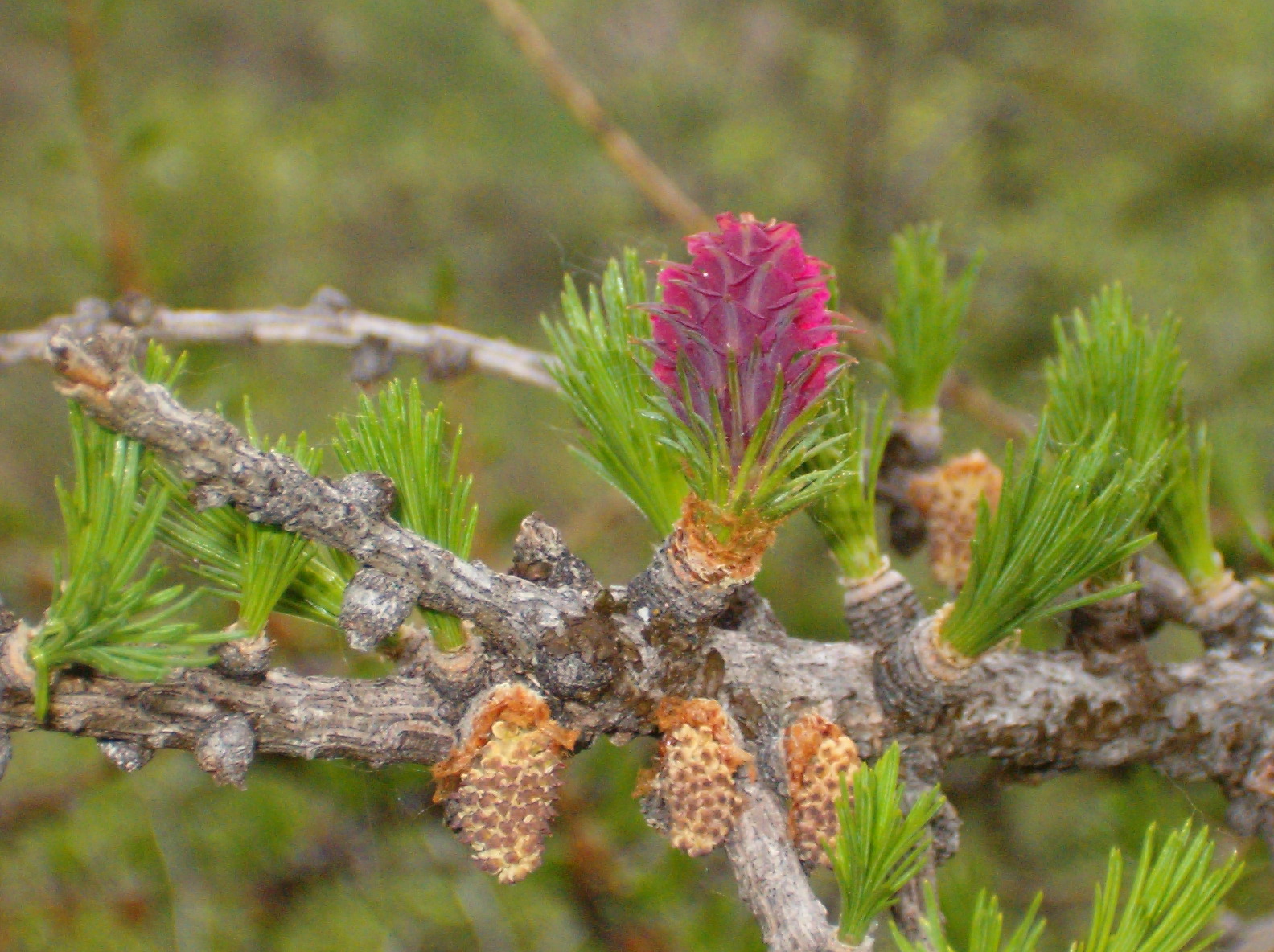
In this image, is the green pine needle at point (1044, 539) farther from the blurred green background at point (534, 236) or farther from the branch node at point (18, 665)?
the branch node at point (18, 665)

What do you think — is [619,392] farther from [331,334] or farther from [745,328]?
[331,334]

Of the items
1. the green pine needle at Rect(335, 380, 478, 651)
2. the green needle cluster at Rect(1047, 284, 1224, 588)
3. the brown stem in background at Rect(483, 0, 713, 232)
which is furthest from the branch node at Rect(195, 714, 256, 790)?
the brown stem in background at Rect(483, 0, 713, 232)

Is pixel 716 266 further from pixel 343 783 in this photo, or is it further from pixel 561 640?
pixel 343 783

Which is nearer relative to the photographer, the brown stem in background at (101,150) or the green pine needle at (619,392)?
the green pine needle at (619,392)

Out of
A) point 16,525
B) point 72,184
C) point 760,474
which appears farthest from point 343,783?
point 72,184

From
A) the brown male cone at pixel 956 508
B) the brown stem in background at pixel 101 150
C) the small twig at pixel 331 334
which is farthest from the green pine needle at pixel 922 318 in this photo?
the brown stem in background at pixel 101 150

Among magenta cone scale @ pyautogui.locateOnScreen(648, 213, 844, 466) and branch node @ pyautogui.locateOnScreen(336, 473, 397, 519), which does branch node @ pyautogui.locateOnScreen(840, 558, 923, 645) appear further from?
branch node @ pyautogui.locateOnScreen(336, 473, 397, 519)

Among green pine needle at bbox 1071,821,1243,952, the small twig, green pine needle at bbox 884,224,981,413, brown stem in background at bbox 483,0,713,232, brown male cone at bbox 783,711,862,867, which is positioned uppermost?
brown stem in background at bbox 483,0,713,232
